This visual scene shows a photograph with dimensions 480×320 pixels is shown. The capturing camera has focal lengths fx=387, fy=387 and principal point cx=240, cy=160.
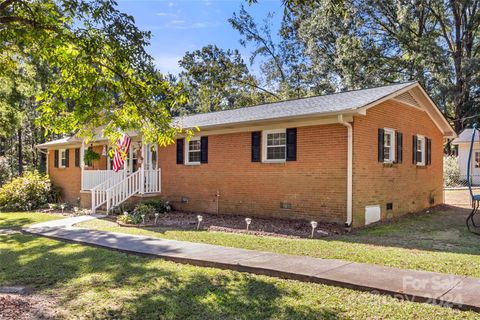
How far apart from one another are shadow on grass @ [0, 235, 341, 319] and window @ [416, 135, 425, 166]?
38.5 feet

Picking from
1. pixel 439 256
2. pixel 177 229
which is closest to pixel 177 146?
pixel 177 229

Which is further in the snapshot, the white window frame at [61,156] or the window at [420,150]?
the white window frame at [61,156]

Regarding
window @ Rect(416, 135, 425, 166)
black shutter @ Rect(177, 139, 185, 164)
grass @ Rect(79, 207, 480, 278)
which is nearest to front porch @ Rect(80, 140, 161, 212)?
black shutter @ Rect(177, 139, 185, 164)

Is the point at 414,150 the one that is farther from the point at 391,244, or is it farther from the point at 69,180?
the point at 69,180

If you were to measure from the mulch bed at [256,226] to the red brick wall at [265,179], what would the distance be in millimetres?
430

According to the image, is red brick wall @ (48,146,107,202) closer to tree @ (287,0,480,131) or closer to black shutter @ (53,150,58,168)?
black shutter @ (53,150,58,168)

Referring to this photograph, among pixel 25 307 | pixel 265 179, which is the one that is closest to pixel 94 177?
pixel 265 179

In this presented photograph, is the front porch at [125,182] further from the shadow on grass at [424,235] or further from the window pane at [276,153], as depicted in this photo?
the shadow on grass at [424,235]

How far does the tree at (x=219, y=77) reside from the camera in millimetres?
33656

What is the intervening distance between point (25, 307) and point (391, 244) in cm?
728

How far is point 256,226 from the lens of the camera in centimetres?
1148

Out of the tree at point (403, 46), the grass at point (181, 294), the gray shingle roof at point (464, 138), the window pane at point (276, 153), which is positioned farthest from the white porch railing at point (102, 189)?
the gray shingle roof at point (464, 138)

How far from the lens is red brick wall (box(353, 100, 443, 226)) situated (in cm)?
1133

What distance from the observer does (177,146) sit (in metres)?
16.1
